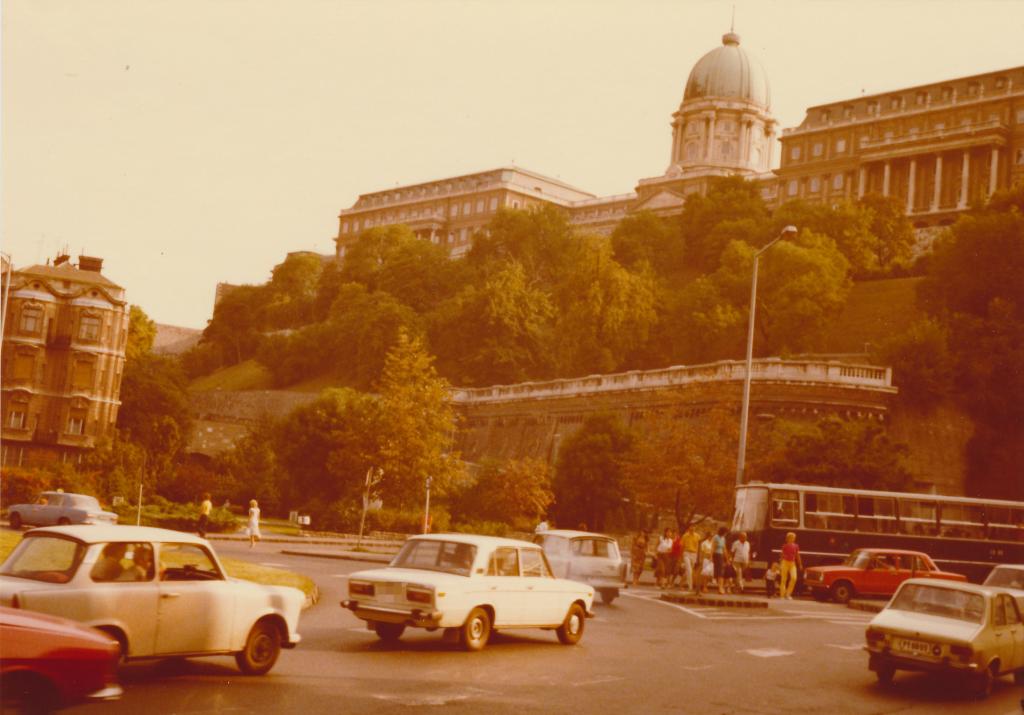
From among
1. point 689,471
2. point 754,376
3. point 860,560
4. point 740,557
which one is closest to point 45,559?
point 740,557

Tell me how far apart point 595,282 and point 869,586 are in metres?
55.3

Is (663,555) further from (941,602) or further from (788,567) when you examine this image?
(941,602)

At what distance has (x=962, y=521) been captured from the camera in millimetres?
44781

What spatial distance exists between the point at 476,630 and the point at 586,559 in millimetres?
10697

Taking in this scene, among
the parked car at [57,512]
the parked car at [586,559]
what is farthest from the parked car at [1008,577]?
the parked car at [57,512]

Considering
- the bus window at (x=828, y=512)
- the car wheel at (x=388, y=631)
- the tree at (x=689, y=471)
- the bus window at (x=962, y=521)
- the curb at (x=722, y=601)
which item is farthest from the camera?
the tree at (x=689, y=471)

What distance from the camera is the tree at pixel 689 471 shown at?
52.5m

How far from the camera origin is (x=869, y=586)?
121 ft

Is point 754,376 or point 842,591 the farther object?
point 754,376

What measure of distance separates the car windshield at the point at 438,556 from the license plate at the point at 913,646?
596 centimetres

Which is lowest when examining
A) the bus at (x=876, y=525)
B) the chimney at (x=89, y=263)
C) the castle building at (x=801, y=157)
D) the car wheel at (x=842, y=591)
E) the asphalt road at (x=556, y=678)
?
the asphalt road at (x=556, y=678)

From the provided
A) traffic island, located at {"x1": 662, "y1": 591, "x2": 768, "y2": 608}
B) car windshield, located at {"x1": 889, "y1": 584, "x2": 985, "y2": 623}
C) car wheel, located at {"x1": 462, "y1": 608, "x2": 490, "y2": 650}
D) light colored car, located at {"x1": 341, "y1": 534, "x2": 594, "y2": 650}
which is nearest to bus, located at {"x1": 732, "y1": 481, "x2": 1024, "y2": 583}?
traffic island, located at {"x1": 662, "y1": 591, "x2": 768, "y2": 608}

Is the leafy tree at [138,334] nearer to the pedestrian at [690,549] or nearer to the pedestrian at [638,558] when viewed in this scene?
the pedestrian at [638,558]

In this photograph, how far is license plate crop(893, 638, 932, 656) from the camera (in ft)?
59.0
